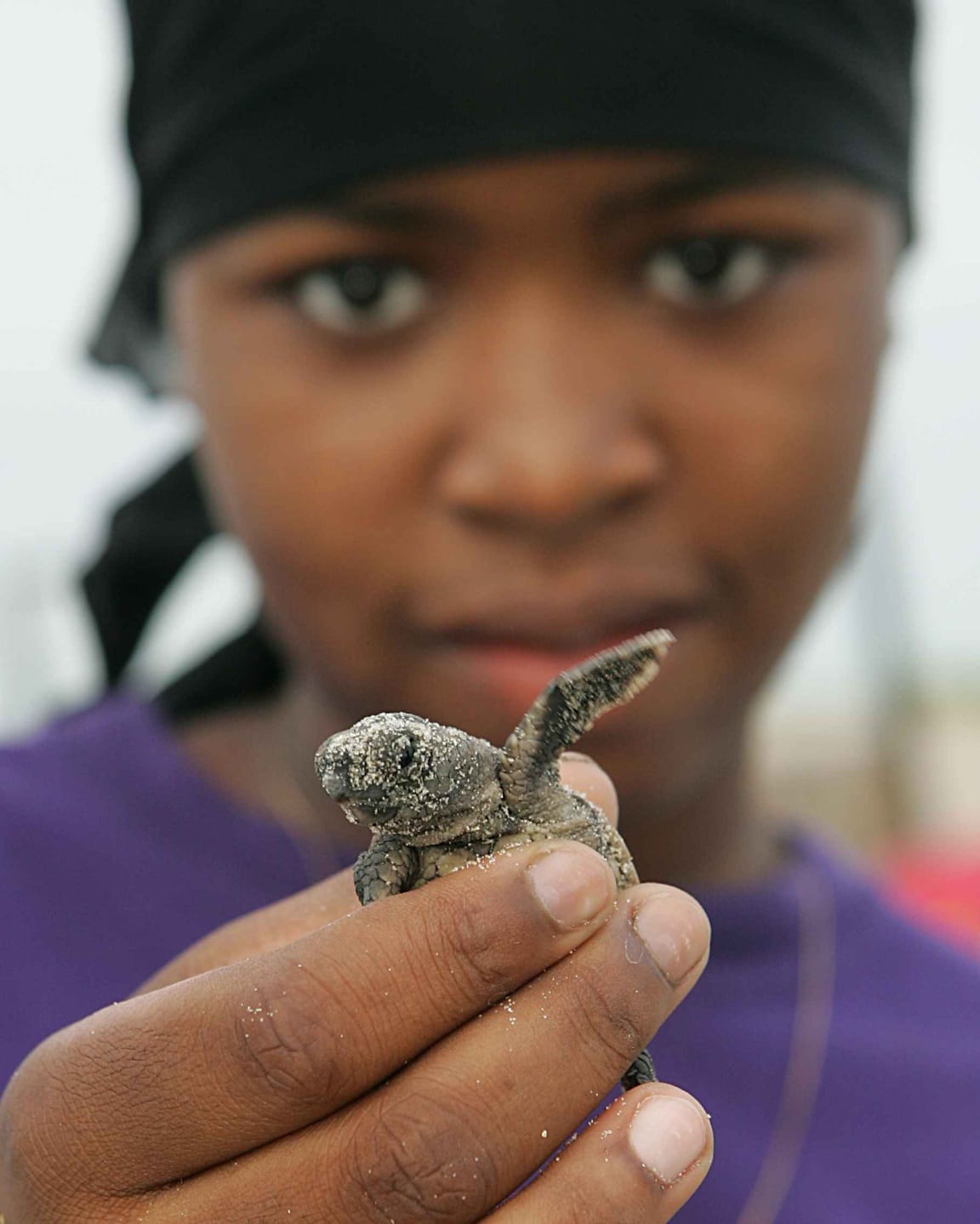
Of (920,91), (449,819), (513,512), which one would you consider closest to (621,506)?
(513,512)

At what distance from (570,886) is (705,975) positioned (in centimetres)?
68

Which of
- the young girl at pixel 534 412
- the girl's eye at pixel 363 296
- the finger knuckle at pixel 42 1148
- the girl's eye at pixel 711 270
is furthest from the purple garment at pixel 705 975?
the girl's eye at pixel 711 270

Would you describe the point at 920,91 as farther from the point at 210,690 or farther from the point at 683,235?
the point at 210,690

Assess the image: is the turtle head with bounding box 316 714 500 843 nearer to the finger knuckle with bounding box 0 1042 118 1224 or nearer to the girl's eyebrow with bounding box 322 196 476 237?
the finger knuckle with bounding box 0 1042 118 1224

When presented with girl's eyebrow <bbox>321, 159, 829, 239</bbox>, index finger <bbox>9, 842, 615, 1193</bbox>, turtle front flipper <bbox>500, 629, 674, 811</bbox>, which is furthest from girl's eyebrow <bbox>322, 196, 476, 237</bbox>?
index finger <bbox>9, 842, 615, 1193</bbox>

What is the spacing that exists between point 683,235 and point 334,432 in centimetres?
33

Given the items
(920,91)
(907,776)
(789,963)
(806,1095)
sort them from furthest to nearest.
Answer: (907,776)
(920,91)
(789,963)
(806,1095)

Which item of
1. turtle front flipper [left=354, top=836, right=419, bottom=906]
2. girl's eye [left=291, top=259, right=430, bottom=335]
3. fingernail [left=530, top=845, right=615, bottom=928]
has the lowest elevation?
turtle front flipper [left=354, top=836, right=419, bottom=906]

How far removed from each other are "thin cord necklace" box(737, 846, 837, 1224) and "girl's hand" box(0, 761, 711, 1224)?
0.51 meters

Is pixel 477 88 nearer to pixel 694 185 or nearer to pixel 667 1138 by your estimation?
pixel 694 185

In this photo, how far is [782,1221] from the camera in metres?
0.94

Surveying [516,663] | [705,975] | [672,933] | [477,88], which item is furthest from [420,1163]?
[477,88]

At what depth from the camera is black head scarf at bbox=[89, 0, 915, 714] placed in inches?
36.9

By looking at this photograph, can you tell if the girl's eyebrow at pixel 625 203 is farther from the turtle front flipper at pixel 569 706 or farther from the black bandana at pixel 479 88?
the turtle front flipper at pixel 569 706
